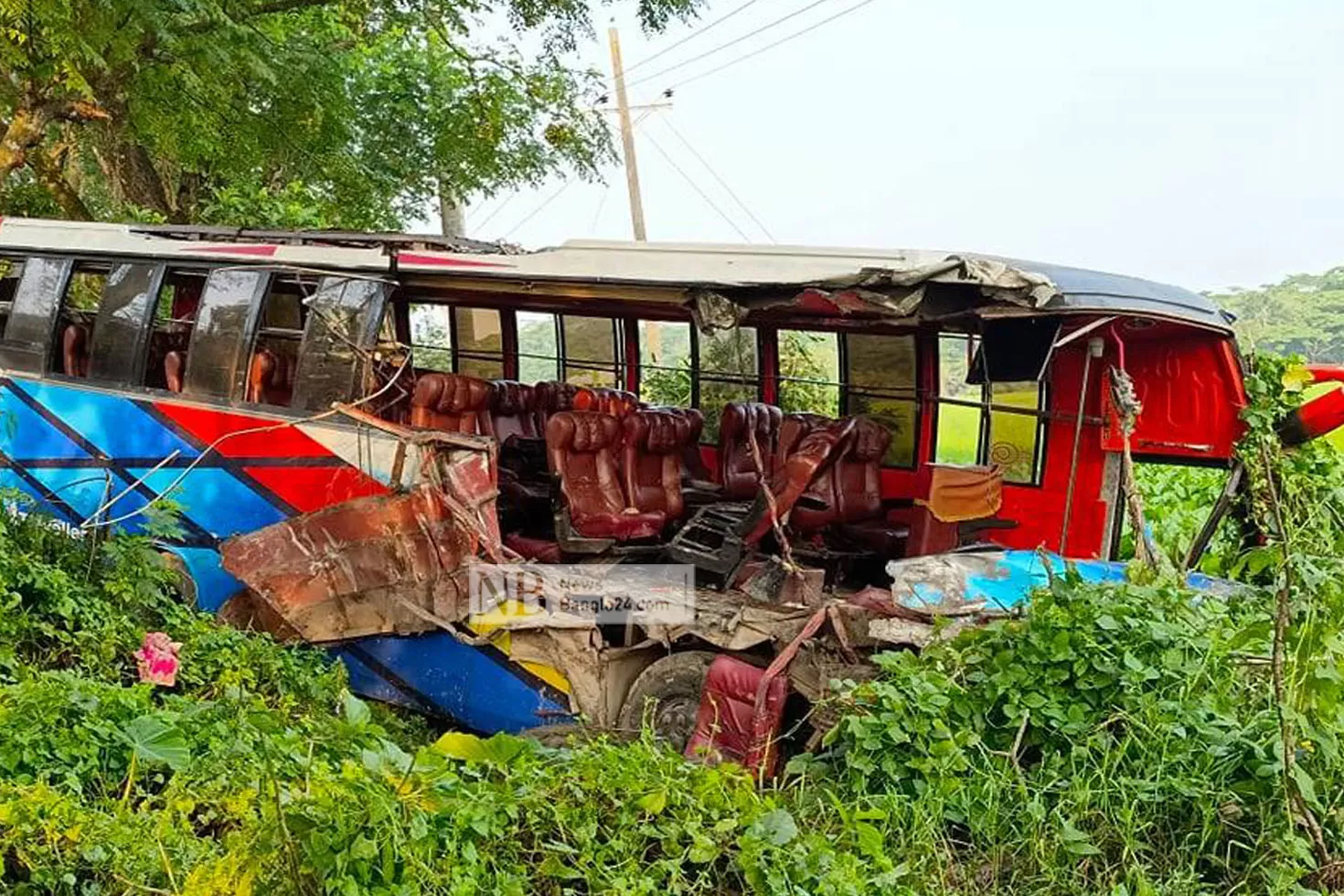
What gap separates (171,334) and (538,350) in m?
3.24

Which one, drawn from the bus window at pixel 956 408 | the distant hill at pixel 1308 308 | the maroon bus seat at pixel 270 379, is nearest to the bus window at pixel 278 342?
the maroon bus seat at pixel 270 379

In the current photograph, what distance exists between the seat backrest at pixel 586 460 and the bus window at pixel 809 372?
1670mm

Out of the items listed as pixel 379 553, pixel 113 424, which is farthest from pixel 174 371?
pixel 379 553

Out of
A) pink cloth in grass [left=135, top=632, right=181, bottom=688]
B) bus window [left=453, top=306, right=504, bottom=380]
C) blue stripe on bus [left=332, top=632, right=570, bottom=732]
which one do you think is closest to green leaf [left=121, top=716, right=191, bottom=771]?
pink cloth in grass [left=135, top=632, right=181, bottom=688]

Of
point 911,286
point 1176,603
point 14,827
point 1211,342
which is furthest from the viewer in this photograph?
point 1211,342

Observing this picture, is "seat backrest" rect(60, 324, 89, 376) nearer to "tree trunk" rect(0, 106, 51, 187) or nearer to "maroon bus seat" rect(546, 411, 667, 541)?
"tree trunk" rect(0, 106, 51, 187)

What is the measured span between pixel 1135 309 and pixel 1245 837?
2.61m

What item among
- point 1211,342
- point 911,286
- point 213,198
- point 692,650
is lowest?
point 692,650

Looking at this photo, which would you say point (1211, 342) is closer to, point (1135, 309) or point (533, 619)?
point (1135, 309)

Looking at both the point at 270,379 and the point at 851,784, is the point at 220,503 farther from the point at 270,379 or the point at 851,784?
the point at 851,784

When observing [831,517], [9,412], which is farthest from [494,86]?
[831,517]

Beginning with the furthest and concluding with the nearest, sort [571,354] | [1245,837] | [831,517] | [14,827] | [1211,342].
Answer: [571,354] → [831,517] → [1211,342] → [1245,837] → [14,827]

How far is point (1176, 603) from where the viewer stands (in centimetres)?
453

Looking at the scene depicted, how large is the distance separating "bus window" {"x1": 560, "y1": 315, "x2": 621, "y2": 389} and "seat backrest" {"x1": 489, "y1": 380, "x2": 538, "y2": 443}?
2.69ft
